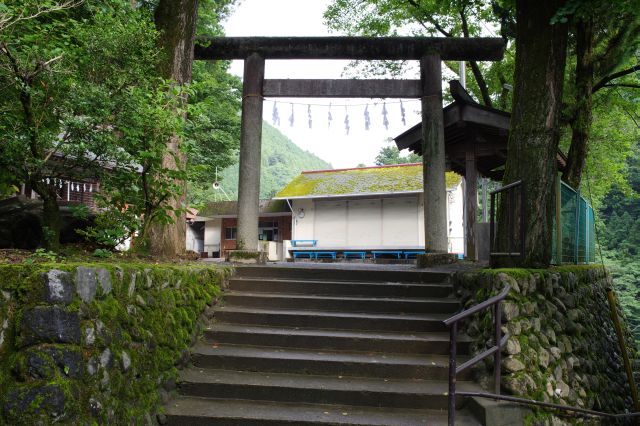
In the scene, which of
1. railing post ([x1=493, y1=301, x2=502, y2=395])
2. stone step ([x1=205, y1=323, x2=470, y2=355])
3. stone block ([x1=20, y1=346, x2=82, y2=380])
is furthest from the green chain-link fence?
stone block ([x1=20, y1=346, x2=82, y2=380])

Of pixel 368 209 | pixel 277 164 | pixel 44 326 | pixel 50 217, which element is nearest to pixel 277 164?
pixel 277 164

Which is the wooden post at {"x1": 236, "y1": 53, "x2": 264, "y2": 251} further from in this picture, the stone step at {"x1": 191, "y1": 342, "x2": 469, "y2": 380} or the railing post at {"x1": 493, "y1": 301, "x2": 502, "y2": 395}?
the railing post at {"x1": 493, "y1": 301, "x2": 502, "y2": 395}

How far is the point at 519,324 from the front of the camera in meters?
4.59

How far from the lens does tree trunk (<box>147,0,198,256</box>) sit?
20.6ft

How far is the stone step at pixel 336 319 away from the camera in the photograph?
5344mm

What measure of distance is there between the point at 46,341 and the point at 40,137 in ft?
5.83

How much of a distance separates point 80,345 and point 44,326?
0.27m

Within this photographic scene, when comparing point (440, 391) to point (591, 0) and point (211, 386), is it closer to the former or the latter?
point (211, 386)

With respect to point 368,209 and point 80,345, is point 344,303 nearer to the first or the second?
point 80,345

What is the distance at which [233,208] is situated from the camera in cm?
2481

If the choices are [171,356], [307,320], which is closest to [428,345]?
[307,320]

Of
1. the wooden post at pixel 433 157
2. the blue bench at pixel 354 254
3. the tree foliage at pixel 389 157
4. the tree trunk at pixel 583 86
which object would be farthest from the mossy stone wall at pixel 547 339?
the tree foliage at pixel 389 157

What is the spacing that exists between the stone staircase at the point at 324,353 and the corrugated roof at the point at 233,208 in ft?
54.4

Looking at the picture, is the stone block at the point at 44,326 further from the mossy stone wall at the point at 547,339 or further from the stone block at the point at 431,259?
the stone block at the point at 431,259
